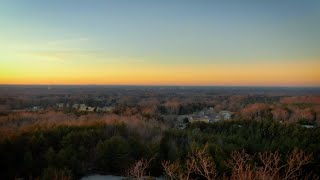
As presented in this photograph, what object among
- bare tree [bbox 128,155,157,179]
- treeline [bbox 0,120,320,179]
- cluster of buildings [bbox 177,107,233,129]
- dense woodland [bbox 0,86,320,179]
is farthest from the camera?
cluster of buildings [bbox 177,107,233,129]

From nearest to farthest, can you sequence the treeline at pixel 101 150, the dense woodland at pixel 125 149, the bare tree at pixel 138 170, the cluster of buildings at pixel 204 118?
the bare tree at pixel 138 170
the dense woodland at pixel 125 149
the treeline at pixel 101 150
the cluster of buildings at pixel 204 118

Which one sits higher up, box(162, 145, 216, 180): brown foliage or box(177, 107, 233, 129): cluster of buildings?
box(162, 145, 216, 180): brown foliage

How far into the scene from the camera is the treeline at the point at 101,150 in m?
26.3

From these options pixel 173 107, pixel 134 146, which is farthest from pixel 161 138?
pixel 173 107

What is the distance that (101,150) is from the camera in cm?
2922

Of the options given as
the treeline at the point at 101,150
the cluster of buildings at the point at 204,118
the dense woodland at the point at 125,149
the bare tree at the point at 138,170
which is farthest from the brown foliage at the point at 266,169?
the cluster of buildings at the point at 204,118

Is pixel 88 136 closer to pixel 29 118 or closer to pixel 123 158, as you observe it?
pixel 123 158

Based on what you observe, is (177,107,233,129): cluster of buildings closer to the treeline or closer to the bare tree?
the treeline

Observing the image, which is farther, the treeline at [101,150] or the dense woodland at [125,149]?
the treeline at [101,150]

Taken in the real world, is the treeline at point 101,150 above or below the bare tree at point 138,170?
below

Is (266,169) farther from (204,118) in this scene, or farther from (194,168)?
(204,118)

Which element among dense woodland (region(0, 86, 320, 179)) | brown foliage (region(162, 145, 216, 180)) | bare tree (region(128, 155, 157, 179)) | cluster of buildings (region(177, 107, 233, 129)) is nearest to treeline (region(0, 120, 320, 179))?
dense woodland (region(0, 86, 320, 179))

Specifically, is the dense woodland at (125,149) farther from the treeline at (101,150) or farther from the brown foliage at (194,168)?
the brown foliage at (194,168)

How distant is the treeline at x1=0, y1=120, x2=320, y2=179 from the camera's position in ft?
86.4
